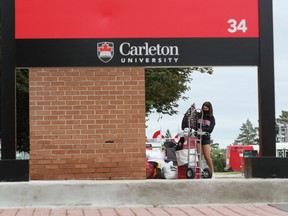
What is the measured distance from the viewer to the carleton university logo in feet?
34.2

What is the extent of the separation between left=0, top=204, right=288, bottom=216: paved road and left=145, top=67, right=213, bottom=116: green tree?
24091mm

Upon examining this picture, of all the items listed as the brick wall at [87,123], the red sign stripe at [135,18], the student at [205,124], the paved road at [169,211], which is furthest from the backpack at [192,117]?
the paved road at [169,211]

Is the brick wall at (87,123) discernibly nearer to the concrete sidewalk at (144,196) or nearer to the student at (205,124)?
the concrete sidewalk at (144,196)

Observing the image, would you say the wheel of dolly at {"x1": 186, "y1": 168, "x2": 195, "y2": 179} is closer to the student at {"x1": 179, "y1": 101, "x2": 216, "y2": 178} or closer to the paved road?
the student at {"x1": 179, "y1": 101, "x2": 216, "y2": 178}

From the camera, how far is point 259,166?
1034cm

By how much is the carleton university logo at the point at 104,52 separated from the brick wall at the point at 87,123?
18 centimetres

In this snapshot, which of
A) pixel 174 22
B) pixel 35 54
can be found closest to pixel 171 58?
pixel 174 22

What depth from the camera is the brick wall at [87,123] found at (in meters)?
10.4

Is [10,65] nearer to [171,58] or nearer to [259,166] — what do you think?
[171,58]

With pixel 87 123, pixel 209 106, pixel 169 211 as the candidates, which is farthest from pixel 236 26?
pixel 169 211

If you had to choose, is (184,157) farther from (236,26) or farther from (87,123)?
(236,26)

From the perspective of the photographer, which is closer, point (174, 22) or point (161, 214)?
point (161, 214)

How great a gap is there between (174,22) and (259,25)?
4.31ft

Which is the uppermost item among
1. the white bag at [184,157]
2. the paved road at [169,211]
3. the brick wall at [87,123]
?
the brick wall at [87,123]
